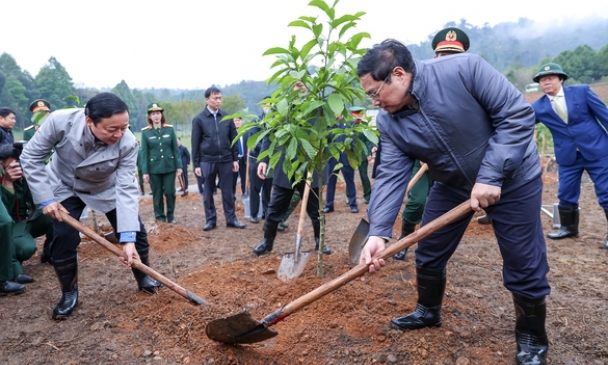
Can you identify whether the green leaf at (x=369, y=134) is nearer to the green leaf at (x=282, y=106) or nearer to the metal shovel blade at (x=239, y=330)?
the green leaf at (x=282, y=106)

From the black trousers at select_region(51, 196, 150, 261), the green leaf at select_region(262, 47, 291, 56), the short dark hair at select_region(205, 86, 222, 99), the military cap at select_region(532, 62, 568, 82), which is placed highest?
the green leaf at select_region(262, 47, 291, 56)

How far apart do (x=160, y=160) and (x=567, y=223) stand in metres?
5.89

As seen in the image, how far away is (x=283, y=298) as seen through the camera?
3.34m

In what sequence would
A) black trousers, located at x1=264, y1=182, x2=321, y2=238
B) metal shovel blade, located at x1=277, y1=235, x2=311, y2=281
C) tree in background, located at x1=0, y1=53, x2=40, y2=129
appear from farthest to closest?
tree in background, located at x1=0, y1=53, x2=40, y2=129, black trousers, located at x1=264, y1=182, x2=321, y2=238, metal shovel blade, located at x1=277, y1=235, x2=311, y2=281

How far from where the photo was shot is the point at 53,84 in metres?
27.1

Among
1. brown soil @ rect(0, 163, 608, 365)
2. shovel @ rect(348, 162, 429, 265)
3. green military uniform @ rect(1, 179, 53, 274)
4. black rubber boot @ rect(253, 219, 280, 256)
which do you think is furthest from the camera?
black rubber boot @ rect(253, 219, 280, 256)

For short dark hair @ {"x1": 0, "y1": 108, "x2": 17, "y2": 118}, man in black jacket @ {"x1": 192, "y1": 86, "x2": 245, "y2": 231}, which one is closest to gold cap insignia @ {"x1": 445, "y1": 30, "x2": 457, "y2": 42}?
man in black jacket @ {"x1": 192, "y1": 86, "x2": 245, "y2": 231}

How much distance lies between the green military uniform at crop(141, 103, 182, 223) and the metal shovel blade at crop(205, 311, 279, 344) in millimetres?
4923

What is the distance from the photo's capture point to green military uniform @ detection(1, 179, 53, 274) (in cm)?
426

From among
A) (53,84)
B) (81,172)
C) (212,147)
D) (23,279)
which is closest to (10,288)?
(23,279)

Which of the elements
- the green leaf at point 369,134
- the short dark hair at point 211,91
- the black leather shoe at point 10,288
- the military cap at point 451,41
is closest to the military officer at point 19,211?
the black leather shoe at point 10,288

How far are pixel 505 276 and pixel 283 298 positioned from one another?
162cm

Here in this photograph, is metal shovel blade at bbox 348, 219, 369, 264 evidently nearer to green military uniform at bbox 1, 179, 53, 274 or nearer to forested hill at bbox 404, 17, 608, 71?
green military uniform at bbox 1, 179, 53, 274

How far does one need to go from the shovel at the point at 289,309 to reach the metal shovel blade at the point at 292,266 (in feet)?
4.02
